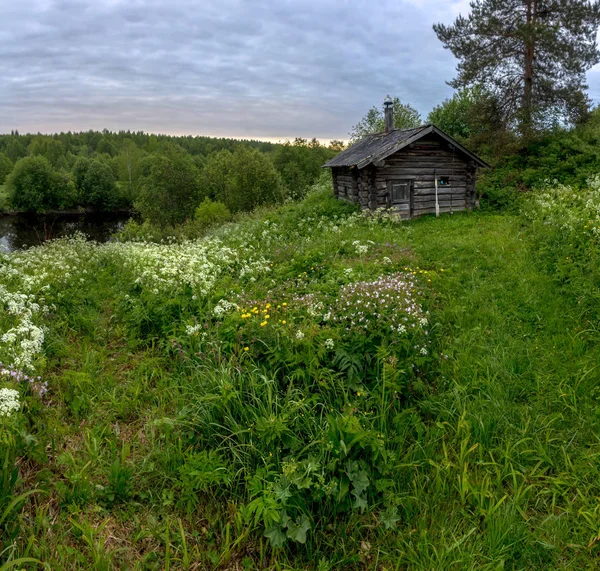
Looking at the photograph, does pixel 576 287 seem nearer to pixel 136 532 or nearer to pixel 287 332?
pixel 287 332

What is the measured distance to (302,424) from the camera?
4.17m

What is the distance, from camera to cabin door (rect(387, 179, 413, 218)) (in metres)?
16.1

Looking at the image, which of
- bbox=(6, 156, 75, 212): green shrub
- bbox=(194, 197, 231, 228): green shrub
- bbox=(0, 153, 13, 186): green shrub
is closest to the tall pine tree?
bbox=(194, 197, 231, 228): green shrub

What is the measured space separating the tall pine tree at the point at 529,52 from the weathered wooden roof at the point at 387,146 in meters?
5.66

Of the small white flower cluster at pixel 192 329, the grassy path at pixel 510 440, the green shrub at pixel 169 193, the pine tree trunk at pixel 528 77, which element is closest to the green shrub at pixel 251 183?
the green shrub at pixel 169 193

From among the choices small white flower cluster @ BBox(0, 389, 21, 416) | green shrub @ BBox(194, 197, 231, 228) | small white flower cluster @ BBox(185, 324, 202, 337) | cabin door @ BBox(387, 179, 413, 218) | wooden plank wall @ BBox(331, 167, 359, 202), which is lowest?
small white flower cluster @ BBox(0, 389, 21, 416)

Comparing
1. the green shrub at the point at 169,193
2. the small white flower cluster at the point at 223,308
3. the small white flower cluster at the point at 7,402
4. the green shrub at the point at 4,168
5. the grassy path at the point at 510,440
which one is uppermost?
the green shrub at the point at 4,168

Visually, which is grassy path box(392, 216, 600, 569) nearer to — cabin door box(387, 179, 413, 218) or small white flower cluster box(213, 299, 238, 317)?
small white flower cluster box(213, 299, 238, 317)

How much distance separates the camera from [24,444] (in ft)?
12.1

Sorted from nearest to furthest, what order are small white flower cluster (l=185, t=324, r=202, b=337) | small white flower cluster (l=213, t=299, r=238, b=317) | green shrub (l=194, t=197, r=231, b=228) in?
small white flower cluster (l=185, t=324, r=202, b=337) < small white flower cluster (l=213, t=299, r=238, b=317) < green shrub (l=194, t=197, r=231, b=228)

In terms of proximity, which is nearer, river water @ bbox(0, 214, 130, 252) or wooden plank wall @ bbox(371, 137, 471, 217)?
wooden plank wall @ bbox(371, 137, 471, 217)

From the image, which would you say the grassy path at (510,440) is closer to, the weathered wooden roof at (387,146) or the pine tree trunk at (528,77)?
the weathered wooden roof at (387,146)

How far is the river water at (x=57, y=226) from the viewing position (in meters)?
37.2

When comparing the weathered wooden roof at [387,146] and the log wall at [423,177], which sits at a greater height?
the weathered wooden roof at [387,146]
